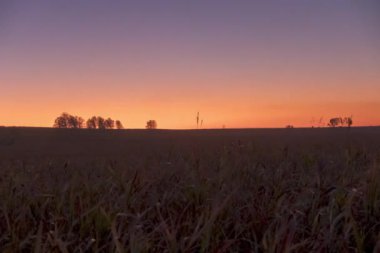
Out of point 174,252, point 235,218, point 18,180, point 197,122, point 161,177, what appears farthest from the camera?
point 197,122

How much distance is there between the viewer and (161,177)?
11.5 feet

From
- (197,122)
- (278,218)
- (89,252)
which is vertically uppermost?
(197,122)

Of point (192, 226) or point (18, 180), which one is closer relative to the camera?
point (192, 226)

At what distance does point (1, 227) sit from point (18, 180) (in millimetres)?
806

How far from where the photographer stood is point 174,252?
1811mm

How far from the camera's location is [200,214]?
8.32 ft

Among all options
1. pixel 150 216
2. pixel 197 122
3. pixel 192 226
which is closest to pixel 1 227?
pixel 150 216

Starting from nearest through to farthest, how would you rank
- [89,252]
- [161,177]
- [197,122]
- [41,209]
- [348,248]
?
[348,248] < [89,252] < [41,209] < [161,177] < [197,122]

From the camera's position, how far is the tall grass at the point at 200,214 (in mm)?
1923

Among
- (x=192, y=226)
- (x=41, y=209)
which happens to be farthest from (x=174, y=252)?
(x=41, y=209)

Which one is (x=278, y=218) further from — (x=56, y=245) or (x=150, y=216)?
(x=56, y=245)

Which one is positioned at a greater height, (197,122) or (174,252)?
(197,122)

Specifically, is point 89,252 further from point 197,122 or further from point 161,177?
point 197,122

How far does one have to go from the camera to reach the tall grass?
6.31 feet
